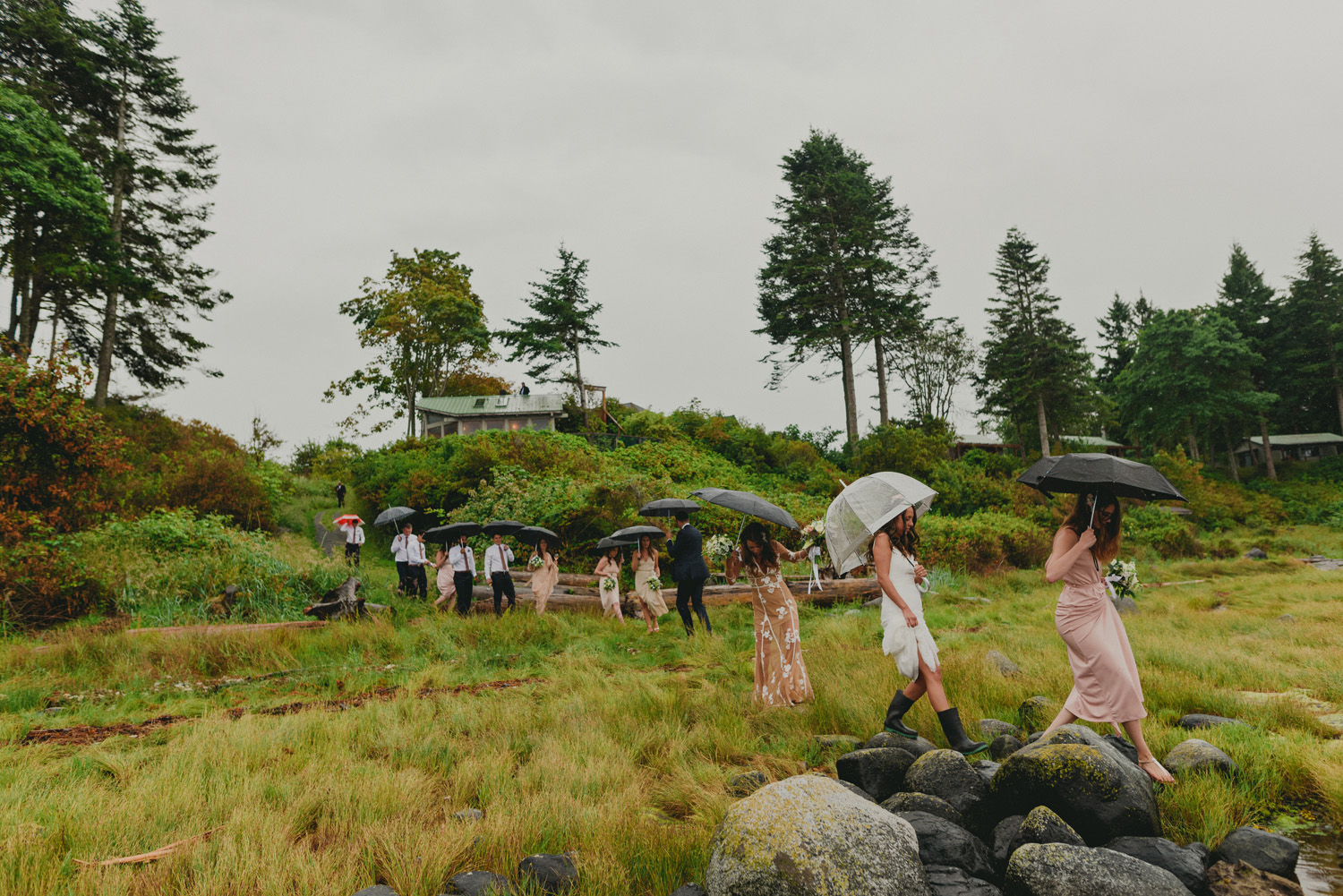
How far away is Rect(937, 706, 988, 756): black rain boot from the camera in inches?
182

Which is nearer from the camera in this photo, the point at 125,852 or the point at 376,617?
the point at 125,852

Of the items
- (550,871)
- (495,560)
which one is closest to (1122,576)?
(550,871)

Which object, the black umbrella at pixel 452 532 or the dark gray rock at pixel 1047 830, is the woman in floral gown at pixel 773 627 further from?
the black umbrella at pixel 452 532

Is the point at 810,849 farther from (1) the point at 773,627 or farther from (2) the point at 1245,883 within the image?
(1) the point at 773,627

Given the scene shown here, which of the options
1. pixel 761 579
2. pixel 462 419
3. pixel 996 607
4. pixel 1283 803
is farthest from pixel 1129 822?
pixel 462 419

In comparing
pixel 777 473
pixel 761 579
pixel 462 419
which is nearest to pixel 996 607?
pixel 761 579

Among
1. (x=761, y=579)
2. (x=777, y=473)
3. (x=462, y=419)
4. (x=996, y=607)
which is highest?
(x=462, y=419)

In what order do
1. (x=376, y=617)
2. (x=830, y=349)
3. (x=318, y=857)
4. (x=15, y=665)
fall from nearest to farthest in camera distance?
(x=318, y=857), (x=15, y=665), (x=376, y=617), (x=830, y=349)

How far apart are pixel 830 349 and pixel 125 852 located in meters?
31.3

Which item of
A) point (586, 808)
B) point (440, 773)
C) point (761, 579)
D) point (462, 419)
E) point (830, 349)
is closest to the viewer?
point (586, 808)

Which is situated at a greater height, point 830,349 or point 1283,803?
point 830,349

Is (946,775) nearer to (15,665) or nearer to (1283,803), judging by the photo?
(1283,803)

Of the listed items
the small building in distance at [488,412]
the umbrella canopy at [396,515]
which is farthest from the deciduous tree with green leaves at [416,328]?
the umbrella canopy at [396,515]

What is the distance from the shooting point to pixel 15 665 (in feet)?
25.5
